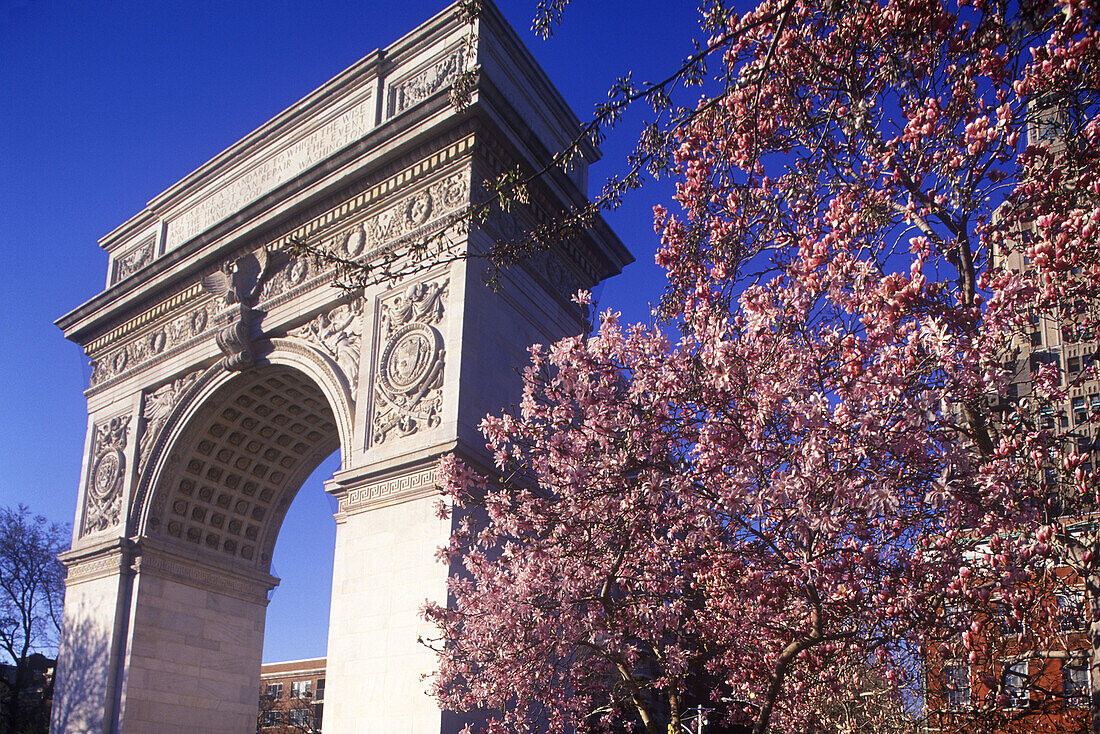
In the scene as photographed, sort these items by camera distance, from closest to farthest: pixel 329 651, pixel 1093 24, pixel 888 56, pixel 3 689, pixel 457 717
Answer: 1. pixel 1093 24
2. pixel 888 56
3. pixel 457 717
4. pixel 329 651
5. pixel 3 689

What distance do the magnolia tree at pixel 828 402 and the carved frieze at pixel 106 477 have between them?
47.9ft

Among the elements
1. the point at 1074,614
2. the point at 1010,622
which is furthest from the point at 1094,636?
the point at 1010,622

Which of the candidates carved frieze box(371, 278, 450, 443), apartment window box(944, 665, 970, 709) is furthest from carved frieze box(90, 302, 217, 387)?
apartment window box(944, 665, 970, 709)

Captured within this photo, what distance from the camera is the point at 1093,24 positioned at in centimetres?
684

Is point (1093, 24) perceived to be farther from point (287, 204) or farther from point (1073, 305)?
point (287, 204)

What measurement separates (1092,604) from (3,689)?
37615 mm

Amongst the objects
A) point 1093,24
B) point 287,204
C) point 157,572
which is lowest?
point 157,572

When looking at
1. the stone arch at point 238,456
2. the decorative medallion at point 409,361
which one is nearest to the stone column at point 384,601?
the decorative medallion at point 409,361

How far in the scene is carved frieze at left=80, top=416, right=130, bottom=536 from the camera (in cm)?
2161

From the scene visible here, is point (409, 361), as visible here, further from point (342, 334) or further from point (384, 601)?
point (384, 601)

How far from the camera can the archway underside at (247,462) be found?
2075cm

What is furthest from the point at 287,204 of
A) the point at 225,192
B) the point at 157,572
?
the point at 157,572

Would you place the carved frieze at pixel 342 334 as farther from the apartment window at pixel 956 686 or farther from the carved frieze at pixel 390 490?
the apartment window at pixel 956 686

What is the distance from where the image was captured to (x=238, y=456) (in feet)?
73.1
